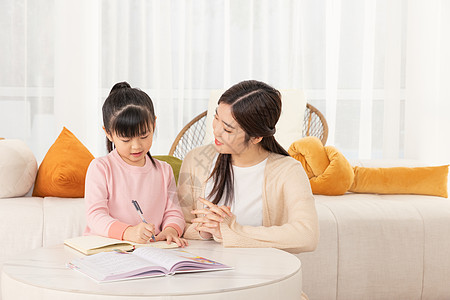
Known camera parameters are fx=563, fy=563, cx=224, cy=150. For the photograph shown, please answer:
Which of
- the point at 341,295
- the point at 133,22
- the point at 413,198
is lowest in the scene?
the point at 341,295

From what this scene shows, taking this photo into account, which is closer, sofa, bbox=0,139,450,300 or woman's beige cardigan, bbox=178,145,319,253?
woman's beige cardigan, bbox=178,145,319,253

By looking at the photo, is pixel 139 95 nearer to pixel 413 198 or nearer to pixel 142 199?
pixel 142 199

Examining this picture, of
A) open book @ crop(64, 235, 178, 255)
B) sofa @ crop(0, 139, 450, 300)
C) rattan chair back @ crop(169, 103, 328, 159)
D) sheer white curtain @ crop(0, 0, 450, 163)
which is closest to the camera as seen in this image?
open book @ crop(64, 235, 178, 255)

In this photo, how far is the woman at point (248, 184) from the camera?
1.45 meters

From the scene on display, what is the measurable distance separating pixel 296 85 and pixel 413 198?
139cm

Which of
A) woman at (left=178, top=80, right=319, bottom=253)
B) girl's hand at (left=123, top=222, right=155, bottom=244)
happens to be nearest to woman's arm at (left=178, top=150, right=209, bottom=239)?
woman at (left=178, top=80, right=319, bottom=253)

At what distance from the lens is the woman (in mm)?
1453

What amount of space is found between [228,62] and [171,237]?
245 centimetres

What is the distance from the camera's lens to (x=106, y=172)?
1.54 metres

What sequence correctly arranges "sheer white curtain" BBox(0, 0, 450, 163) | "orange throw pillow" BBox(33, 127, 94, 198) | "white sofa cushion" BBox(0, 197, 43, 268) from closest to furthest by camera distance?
"white sofa cushion" BBox(0, 197, 43, 268)
"orange throw pillow" BBox(33, 127, 94, 198)
"sheer white curtain" BBox(0, 0, 450, 163)

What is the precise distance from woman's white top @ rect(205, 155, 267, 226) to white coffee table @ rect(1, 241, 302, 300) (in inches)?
11.2

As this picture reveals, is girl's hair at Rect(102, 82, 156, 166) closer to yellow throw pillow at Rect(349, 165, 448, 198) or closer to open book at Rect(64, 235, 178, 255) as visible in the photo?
open book at Rect(64, 235, 178, 255)

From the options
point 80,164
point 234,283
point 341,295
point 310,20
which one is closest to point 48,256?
point 234,283

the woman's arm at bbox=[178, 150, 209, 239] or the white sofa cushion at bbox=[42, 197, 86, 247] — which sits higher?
the woman's arm at bbox=[178, 150, 209, 239]
